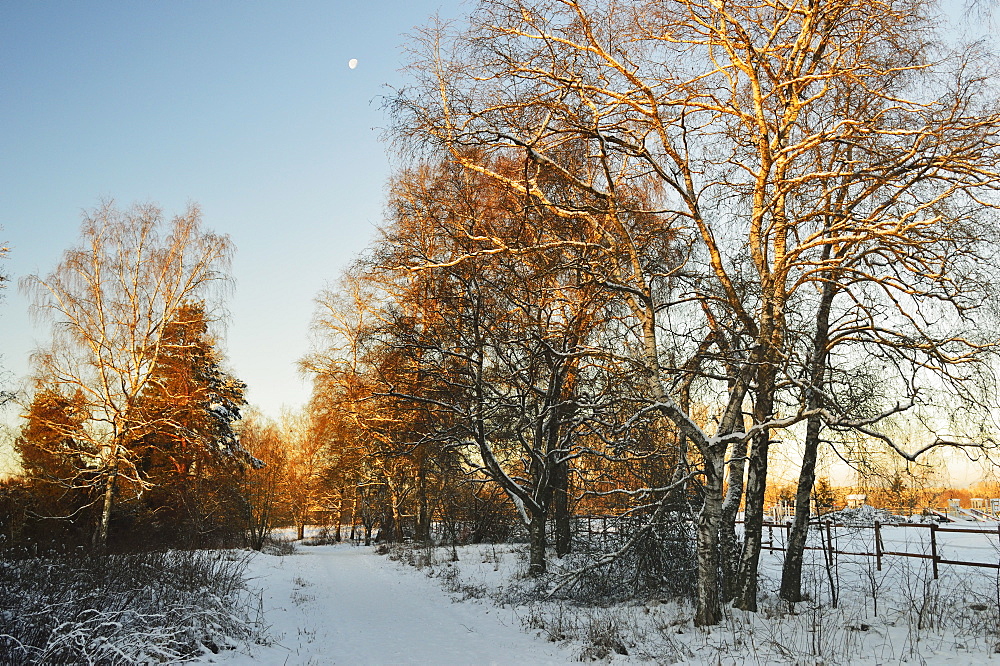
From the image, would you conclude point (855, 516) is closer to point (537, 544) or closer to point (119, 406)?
point (537, 544)

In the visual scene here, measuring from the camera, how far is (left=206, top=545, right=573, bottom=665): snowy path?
7.77m

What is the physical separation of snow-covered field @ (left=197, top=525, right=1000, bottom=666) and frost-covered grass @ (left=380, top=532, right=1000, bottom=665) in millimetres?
23

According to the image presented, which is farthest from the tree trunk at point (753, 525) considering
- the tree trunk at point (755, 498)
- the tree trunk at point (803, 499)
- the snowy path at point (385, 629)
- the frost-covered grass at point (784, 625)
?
the snowy path at point (385, 629)

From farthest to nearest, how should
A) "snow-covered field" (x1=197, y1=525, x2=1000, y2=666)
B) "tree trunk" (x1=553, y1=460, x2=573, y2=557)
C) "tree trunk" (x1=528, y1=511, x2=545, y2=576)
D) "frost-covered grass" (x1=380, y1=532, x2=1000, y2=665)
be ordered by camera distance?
"tree trunk" (x1=553, y1=460, x2=573, y2=557) < "tree trunk" (x1=528, y1=511, x2=545, y2=576) < "snow-covered field" (x1=197, y1=525, x2=1000, y2=666) < "frost-covered grass" (x1=380, y1=532, x2=1000, y2=665)

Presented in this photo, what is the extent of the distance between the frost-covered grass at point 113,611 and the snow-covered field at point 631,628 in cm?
62

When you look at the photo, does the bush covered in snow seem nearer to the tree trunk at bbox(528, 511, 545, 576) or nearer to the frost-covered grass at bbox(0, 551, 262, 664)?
the tree trunk at bbox(528, 511, 545, 576)

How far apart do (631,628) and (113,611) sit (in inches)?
254

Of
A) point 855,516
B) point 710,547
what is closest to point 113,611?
point 710,547

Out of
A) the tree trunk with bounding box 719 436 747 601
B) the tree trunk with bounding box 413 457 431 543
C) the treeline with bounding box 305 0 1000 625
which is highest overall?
the treeline with bounding box 305 0 1000 625

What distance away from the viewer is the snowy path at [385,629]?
7766mm

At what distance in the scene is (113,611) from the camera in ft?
22.0

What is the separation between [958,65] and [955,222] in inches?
83.0

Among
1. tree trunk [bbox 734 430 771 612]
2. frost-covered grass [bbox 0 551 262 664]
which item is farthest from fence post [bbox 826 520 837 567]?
frost-covered grass [bbox 0 551 262 664]

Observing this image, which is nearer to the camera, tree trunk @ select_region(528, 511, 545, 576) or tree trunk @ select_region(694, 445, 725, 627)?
tree trunk @ select_region(694, 445, 725, 627)
